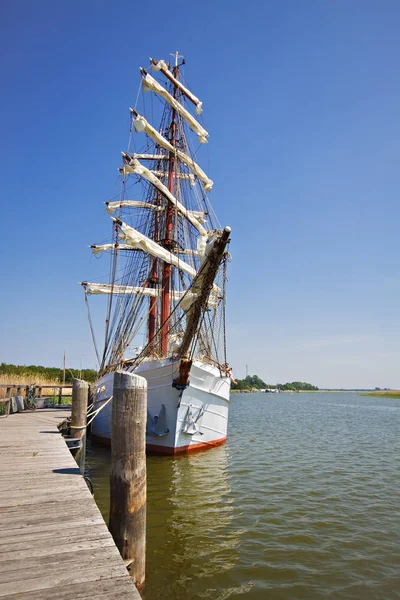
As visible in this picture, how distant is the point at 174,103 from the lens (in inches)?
918

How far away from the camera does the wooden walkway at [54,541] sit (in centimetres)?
277

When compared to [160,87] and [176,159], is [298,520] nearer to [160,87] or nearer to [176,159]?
[176,159]

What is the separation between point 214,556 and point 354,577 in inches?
80.4

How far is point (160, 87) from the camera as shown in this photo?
22281 millimetres

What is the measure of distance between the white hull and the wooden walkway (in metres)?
7.42

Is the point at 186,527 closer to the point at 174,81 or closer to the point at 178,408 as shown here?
the point at 178,408

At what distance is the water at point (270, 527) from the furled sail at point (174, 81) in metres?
21.7

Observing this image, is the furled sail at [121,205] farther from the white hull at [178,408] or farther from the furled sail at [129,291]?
the white hull at [178,408]

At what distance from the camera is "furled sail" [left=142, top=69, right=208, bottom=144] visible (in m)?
21.3

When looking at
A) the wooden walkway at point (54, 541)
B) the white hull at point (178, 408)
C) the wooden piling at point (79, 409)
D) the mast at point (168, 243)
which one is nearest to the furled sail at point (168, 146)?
the mast at point (168, 243)

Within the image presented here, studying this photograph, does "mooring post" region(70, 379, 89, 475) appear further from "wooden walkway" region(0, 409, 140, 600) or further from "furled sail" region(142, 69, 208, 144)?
"furled sail" region(142, 69, 208, 144)

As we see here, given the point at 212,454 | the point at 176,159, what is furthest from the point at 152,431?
the point at 176,159

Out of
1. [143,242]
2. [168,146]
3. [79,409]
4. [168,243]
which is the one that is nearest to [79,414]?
[79,409]

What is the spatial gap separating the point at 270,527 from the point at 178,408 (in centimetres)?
655
